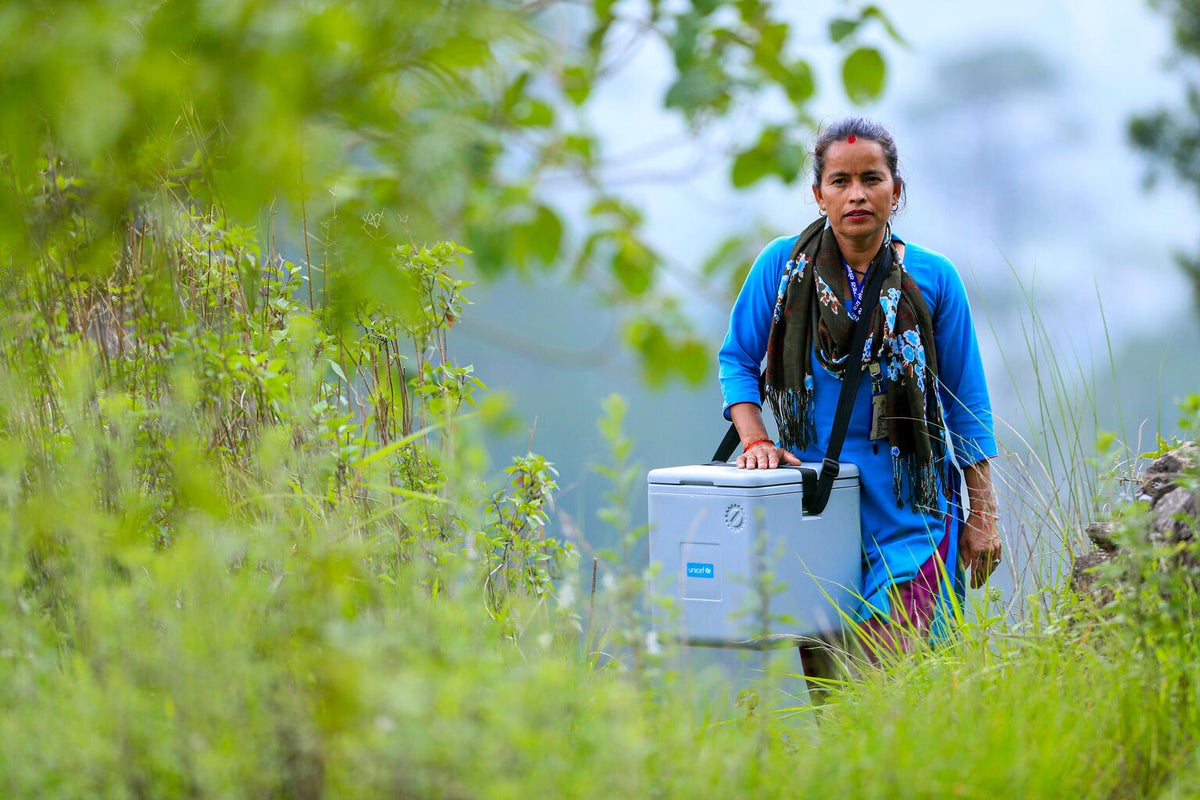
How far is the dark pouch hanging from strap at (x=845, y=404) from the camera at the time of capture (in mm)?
3252

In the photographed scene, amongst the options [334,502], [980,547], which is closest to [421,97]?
[334,502]

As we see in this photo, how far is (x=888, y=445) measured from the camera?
3.42 meters

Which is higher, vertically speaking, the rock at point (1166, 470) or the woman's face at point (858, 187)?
the woman's face at point (858, 187)

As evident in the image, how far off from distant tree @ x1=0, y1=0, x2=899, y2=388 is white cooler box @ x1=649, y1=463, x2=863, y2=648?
1.66 metres

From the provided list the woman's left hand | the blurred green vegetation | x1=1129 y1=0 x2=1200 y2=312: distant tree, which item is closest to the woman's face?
the woman's left hand

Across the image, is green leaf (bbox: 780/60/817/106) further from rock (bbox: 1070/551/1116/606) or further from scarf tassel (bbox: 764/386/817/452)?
scarf tassel (bbox: 764/386/817/452)

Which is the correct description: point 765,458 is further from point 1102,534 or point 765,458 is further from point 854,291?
point 1102,534

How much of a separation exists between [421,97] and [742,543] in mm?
1988

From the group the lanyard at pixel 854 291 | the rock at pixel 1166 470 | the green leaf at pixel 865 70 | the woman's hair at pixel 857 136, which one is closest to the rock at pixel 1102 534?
the rock at pixel 1166 470

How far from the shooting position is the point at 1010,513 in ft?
10.6

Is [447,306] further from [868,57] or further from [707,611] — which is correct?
[868,57]

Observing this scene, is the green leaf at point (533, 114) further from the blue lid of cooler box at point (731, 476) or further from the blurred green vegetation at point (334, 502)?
the blue lid of cooler box at point (731, 476)

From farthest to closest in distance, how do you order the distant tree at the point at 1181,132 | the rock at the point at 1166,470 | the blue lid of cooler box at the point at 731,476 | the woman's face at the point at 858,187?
the distant tree at the point at 1181,132
the woman's face at the point at 858,187
the blue lid of cooler box at the point at 731,476
the rock at the point at 1166,470

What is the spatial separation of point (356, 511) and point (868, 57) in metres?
1.81
